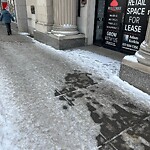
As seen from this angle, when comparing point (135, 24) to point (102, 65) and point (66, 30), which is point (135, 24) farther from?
point (66, 30)

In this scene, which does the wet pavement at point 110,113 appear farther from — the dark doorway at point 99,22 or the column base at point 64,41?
the dark doorway at point 99,22

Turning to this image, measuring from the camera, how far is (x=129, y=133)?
2.30 meters

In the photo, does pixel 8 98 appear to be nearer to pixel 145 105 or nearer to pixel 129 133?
pixel 129 133

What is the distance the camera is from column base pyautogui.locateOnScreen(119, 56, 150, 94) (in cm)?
320

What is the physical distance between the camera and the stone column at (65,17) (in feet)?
19.9

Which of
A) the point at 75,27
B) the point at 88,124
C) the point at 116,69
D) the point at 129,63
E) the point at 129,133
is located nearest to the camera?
the point at 129,133

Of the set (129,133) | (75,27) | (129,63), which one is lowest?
(129,133)

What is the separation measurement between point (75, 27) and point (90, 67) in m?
2.52

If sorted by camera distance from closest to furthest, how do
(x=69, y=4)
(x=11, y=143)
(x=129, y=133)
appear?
(x=11, y=143) → (x=129, y=133) → (x=69, y=4)

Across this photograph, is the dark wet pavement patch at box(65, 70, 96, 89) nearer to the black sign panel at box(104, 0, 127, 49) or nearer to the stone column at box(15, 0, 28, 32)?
the black sign panel at box(104, 0, 127, 49)

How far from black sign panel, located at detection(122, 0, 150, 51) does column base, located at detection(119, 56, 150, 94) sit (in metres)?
1.96

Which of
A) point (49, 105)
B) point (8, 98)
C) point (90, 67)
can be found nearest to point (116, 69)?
point (90, 67)

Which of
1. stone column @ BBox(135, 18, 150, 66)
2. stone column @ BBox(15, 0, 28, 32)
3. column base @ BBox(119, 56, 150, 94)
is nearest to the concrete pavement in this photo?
column base @ BBox(119, 56, 150, 94)

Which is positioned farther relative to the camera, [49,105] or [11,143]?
[49,105]
